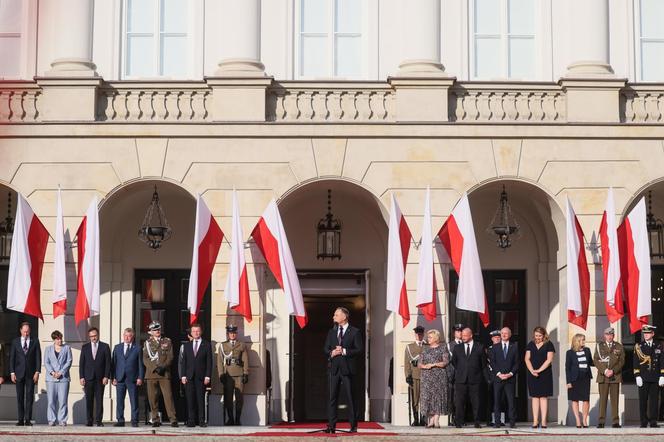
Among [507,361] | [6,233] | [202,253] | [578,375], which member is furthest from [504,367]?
[6,233]

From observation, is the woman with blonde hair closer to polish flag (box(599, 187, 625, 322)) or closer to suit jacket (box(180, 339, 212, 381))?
polish flag (box(599, 187, 625, 322))

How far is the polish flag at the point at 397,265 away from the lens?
19.0m

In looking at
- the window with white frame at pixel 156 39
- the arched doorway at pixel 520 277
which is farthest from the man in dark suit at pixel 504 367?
the window with white frame at pixel 156 39

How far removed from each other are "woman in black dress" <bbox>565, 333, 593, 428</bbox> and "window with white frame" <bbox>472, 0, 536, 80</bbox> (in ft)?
18.0

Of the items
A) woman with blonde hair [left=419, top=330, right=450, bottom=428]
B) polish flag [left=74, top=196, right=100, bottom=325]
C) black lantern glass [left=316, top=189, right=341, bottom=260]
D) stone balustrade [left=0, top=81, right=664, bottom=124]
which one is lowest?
woman with blonde hair [left=419, top=330, right=450, bottom=428]

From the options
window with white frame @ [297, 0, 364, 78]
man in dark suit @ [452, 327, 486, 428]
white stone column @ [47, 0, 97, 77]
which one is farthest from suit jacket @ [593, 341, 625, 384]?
white stone column @ [47, 0, 97, 77]

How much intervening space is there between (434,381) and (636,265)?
4.03 m

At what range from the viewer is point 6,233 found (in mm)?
22312

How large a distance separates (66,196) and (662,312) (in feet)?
39.2

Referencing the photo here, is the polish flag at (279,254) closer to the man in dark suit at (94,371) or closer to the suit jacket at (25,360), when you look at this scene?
the man in dark suit at (94,371)

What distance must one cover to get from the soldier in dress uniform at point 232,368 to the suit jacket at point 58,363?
2572mm

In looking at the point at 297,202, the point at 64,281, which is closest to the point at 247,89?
the point at 297,202

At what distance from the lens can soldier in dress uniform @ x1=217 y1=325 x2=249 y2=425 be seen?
19.3 metres

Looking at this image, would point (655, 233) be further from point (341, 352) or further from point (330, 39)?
point (341, 352)
